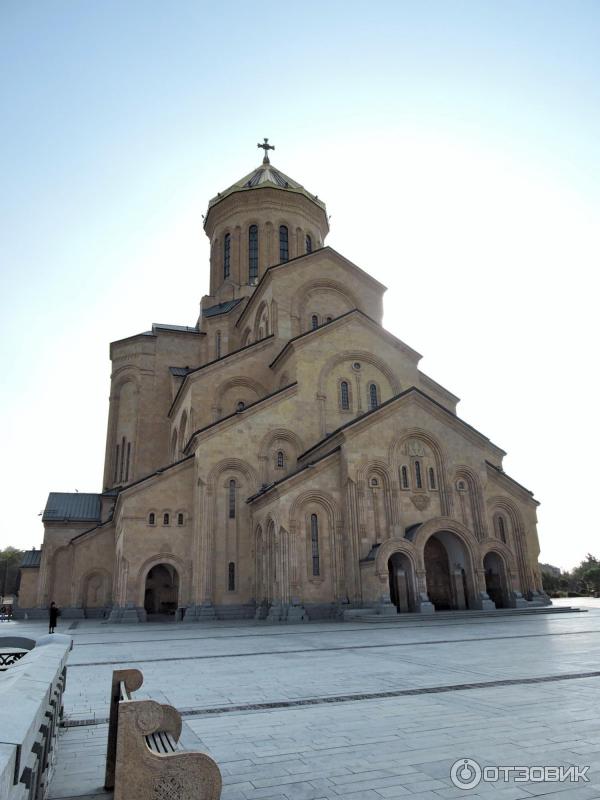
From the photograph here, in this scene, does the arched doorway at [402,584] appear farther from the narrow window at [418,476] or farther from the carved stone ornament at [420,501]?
the narrow window at [418,476]

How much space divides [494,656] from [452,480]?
14.0m

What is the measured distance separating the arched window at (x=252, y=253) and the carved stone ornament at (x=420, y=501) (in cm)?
2003

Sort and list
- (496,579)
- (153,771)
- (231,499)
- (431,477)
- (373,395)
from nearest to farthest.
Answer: (153,771), (496,579), (431,477), (231,499), (373,395)

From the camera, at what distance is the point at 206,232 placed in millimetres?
40438

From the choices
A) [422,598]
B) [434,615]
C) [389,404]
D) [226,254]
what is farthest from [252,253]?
[434,615]

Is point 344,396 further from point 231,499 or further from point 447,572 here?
point 447,572

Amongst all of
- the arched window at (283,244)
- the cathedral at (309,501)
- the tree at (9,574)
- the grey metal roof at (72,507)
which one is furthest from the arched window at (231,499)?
the tree at (9,574)

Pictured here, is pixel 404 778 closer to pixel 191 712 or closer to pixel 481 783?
pixel 481 783

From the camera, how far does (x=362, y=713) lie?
6.06 meters

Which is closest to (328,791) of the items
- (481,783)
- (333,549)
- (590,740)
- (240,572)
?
(481,783)

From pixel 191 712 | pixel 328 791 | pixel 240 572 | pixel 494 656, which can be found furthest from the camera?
pixel 240 572

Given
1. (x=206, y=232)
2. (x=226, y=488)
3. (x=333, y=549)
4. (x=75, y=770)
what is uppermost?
(x=206, y=232)

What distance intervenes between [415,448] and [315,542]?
19.3 feet

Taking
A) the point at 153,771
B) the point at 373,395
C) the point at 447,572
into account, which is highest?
the point at 373,395
